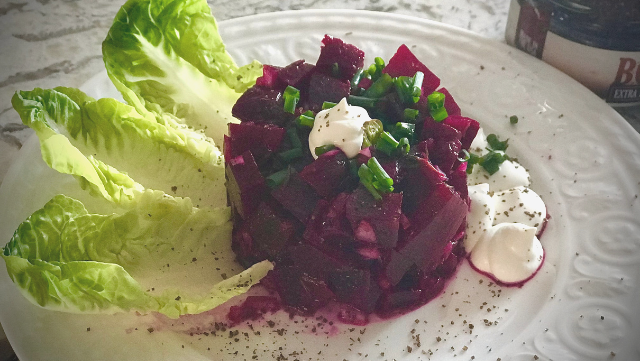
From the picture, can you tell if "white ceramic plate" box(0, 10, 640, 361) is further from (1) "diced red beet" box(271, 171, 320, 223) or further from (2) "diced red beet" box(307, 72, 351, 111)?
(2) "diced red beet" box(307, 72, 351, 111)

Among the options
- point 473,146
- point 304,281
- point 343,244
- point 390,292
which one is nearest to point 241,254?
point 304,281

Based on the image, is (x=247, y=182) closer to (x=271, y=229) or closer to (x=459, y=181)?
(x=271, y=229)

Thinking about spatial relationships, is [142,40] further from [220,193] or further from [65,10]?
[65,10]

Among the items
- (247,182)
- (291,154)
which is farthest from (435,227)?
(247,182)

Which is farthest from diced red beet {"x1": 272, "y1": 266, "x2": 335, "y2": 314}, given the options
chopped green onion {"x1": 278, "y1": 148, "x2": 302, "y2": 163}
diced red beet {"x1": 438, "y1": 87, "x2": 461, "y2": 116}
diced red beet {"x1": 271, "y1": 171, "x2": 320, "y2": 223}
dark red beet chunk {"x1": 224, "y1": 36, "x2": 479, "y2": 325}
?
diced red beet {"x1": 438, "y1": 87, "x2": 461, "y2": 116}

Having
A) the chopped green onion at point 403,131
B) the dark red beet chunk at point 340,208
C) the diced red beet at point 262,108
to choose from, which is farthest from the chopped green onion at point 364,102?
the diced red beet at point 262,108
